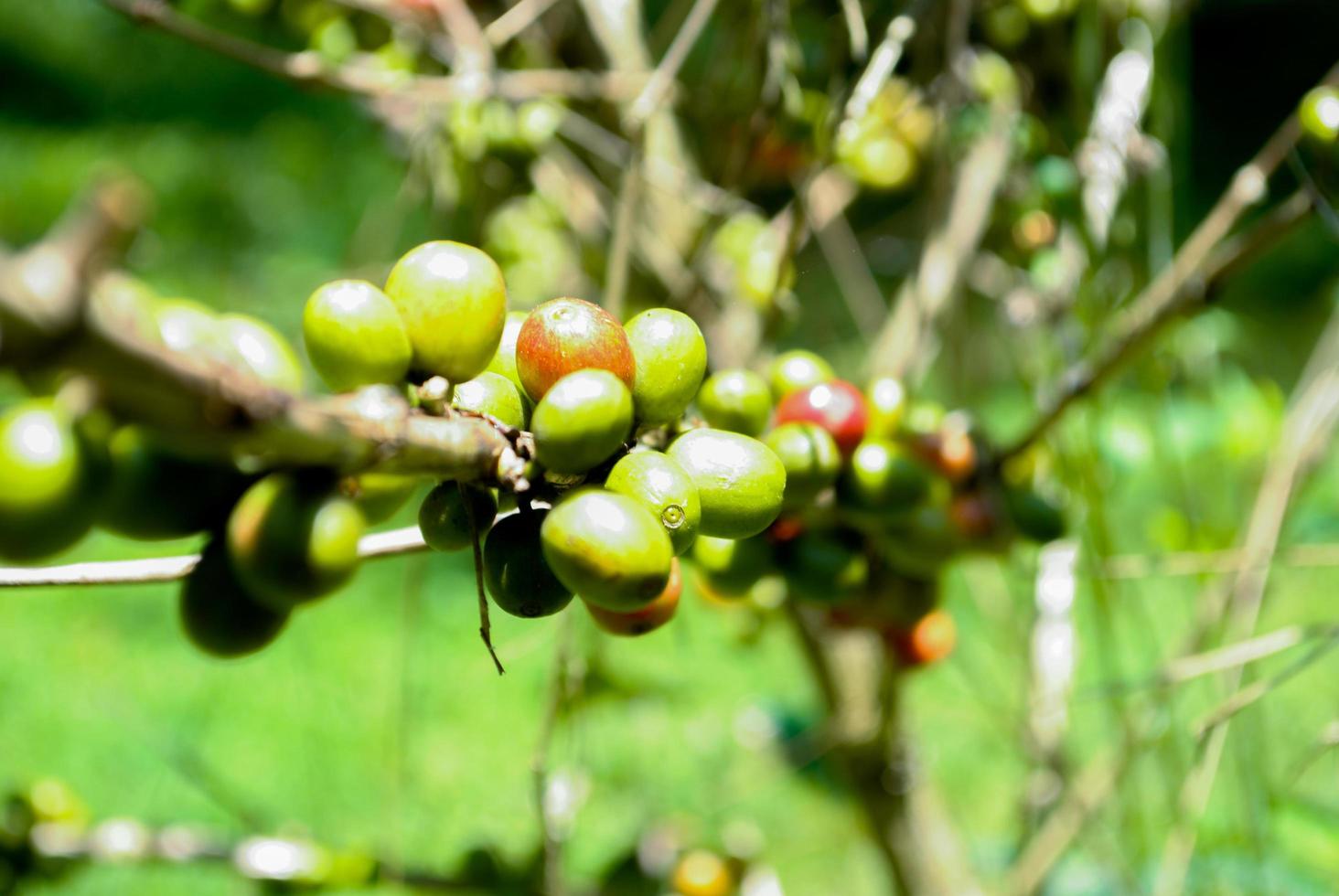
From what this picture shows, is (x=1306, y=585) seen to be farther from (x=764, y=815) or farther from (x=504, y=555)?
(x=504, y=555)

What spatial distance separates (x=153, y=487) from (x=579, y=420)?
151mm

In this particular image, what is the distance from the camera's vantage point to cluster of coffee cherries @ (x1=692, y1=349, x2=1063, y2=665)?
2.19ft

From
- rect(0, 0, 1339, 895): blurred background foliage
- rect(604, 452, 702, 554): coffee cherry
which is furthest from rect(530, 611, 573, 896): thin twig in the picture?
rect(604, 452, 702, 554): coffee cherry

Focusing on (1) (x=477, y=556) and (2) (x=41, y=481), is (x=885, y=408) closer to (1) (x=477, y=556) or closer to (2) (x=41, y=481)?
(1) (x=477, y=556)

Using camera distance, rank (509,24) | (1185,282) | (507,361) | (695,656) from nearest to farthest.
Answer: (507,361)
(1185,282)
(509,24)
(695,656)

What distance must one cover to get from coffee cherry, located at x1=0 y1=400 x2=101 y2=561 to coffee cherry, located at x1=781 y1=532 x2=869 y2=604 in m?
0.45

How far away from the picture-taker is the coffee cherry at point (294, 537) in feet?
1.30

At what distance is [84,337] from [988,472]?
0.74 metres

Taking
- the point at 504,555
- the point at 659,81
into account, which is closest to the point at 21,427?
the point at 504,555

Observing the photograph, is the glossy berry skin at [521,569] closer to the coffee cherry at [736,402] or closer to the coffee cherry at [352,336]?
the coffee cherry at [352,336]

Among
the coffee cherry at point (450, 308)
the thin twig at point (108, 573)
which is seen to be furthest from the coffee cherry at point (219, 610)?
the coffee cherry at point (450, 308)

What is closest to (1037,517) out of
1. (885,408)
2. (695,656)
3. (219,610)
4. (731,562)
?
(885,408)

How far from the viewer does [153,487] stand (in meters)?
0.39

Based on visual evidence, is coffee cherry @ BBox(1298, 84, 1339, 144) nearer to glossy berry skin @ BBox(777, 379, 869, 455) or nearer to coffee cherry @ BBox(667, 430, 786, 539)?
glossy berry skin @ BBox(777, 379, 869, 455)
